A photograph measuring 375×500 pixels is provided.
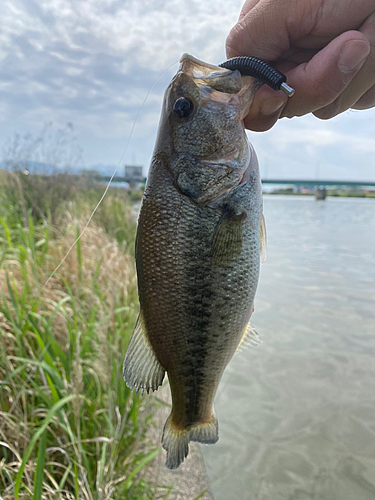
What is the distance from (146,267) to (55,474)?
229cm

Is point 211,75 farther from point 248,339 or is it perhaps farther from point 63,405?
point 63,405

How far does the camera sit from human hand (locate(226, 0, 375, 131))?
4.28 feet

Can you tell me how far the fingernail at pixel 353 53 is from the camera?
4.08 feet

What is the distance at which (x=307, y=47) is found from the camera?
1542mm

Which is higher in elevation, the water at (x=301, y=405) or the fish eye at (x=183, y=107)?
the fish eye at (x=183, y=107)

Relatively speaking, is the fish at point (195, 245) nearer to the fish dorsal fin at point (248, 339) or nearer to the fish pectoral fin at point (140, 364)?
the fish pectoral fin at point (140, 364)

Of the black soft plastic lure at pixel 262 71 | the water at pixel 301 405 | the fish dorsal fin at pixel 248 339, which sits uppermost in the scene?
the black soft plastic lure at pixel 262 71

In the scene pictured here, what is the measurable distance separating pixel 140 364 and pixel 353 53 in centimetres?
135

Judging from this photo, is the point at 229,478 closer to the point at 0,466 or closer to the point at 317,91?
the point at 0,466

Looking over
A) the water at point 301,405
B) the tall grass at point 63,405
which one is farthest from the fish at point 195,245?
the water at point 301,405

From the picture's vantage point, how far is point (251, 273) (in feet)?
4.30

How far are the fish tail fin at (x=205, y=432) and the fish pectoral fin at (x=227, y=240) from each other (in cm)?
72

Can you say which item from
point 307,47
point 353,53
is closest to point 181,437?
point 353,53

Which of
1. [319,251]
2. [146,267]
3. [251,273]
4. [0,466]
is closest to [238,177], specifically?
[251,273]
